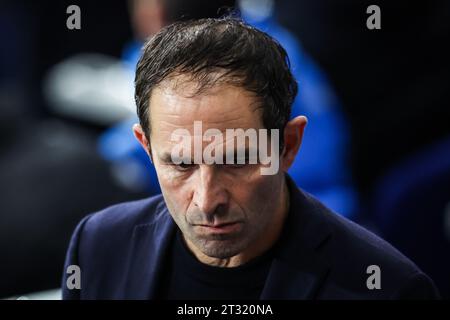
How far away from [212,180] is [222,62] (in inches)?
6.9

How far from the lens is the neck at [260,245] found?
138cm

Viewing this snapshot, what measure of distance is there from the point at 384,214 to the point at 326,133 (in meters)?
0.42

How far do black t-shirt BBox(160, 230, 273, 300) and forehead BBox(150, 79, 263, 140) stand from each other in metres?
Answer: 0.25

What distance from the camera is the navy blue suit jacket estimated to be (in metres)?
1.32

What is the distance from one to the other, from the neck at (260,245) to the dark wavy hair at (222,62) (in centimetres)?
17

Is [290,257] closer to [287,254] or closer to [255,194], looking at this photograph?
[287,254]

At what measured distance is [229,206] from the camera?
128 centimetres

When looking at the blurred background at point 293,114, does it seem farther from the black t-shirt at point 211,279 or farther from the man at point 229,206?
the black t-shirt at point 211,279

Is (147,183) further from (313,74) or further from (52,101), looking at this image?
(52,101)

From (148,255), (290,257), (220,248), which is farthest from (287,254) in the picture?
(148,255)

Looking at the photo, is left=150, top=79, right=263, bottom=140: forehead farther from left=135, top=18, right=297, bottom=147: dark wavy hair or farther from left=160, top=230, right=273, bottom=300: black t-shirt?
left=160, top=230, right=273, bottom=300: black t-shirt
